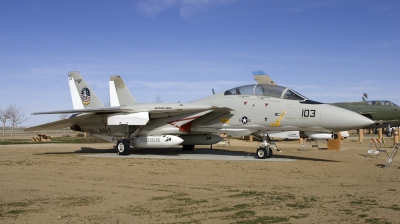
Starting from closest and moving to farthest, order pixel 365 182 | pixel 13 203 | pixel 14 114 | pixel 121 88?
1. pixel 13 203
2. pixel 365 182
3. pixel 121 88
4. pixel 14 114

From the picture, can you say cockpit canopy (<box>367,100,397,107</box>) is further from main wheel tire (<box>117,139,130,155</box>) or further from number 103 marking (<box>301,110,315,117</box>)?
main wheel tire (<box>117,139,130,155</box>)

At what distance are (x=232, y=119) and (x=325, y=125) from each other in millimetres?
3765

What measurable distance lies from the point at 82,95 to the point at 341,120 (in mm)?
13966

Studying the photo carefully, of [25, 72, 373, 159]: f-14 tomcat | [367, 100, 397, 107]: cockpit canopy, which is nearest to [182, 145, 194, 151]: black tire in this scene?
[25, 72, 373, 159]: f-14 tomcat

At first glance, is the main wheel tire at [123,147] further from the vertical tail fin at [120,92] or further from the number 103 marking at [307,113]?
the number 103 marking at [307,113]

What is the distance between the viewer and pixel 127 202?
718 centimetres

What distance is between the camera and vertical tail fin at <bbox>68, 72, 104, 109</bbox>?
2195cm

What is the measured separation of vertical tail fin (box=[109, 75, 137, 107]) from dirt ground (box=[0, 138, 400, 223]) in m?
11.8

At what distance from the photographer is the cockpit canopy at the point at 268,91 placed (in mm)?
15039

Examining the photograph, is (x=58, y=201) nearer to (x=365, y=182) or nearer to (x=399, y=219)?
(x=399, y=219)

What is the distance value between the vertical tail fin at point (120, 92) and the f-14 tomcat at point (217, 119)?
4681 mm

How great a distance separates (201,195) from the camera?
7.88 m

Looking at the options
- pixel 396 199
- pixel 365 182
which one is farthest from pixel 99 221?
pixel 365 182

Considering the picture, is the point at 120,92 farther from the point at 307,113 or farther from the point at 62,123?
the point at 307,113
